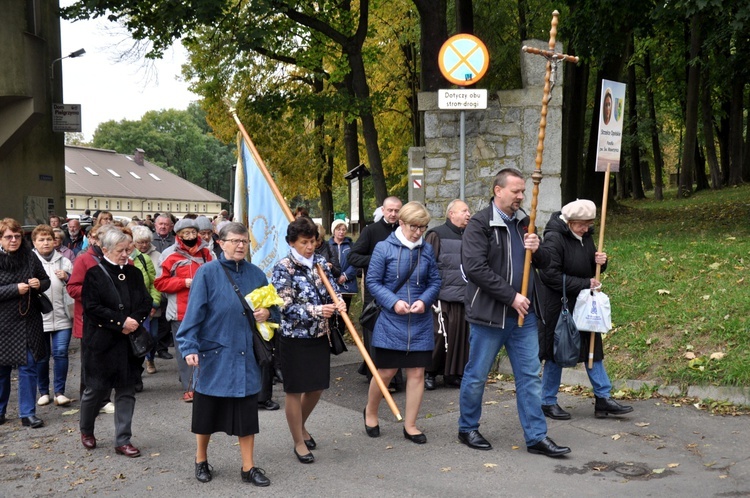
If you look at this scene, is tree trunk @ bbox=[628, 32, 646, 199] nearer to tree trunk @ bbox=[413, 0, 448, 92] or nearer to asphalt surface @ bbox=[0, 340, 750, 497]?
tree trunk @ bbox=[413, 0, 448, 92]

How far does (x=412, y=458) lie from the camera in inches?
250

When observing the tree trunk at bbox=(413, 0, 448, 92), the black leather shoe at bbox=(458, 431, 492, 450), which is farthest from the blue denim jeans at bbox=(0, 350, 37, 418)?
the tree trunk at bbox=(413, 0, 448, 92)

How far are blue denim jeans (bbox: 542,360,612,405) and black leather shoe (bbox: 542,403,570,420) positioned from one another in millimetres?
37

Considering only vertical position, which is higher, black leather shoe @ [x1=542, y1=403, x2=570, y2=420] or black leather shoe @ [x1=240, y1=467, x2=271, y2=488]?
black leather shoe @ [x1=542, y1=403, x2=570, y2=420]

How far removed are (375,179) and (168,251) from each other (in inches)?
527

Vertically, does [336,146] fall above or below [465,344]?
above

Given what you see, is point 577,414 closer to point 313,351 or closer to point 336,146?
point 313,351

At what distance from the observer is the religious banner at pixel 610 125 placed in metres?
8.01

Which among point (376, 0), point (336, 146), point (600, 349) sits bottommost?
point (600, 349)

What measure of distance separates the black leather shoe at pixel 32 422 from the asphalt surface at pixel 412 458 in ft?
0.21

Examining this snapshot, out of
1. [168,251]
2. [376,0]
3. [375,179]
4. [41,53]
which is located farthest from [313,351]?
[376,0]

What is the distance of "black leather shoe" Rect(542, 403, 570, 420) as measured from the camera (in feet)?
24.1

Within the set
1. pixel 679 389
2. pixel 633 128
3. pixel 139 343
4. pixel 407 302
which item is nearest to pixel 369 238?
pixel 407 302

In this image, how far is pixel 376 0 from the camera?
82.4 feet
